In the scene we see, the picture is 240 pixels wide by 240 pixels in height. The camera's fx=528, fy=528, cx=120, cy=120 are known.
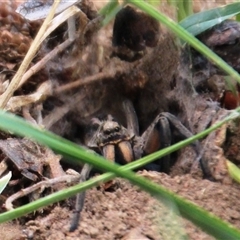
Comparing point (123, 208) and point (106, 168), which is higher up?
point (106, 168)

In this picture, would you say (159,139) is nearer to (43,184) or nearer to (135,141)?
(135,141)

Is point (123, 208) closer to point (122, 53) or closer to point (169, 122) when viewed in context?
point (169, 122)

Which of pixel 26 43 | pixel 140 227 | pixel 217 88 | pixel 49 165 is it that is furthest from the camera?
pixel 26 43

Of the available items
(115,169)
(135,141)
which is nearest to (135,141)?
(135,141)

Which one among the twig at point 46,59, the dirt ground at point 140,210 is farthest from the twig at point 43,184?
the twig at point 46,59

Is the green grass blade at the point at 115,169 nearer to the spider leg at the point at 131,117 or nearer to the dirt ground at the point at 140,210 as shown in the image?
the dirt ground at the point at 140,210

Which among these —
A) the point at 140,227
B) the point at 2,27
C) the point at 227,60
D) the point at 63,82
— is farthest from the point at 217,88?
the point at 2,27

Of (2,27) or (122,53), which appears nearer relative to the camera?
(122,53)
